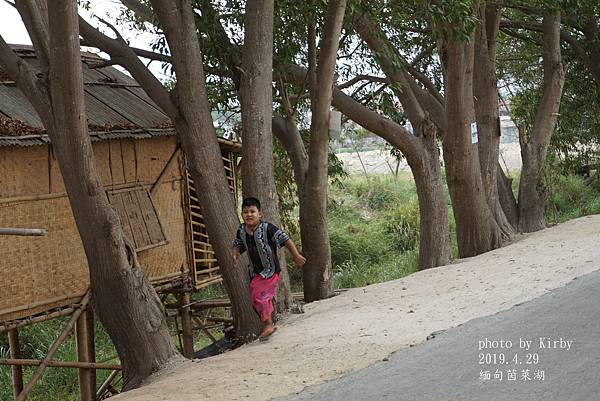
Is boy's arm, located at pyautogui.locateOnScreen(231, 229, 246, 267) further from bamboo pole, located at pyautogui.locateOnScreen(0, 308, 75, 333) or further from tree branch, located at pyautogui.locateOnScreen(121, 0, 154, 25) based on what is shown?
tree branch, located at pyautogui.locateOnScreen(121, 0, 154, 25)

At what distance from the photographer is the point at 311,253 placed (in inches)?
464

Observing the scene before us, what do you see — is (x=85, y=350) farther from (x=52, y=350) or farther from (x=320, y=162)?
(x=320, y=162)

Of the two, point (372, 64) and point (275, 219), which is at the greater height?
point (372, 64)

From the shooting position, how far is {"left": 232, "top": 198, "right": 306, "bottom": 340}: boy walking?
877 cm

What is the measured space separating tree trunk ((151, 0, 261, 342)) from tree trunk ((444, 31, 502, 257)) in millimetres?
4681

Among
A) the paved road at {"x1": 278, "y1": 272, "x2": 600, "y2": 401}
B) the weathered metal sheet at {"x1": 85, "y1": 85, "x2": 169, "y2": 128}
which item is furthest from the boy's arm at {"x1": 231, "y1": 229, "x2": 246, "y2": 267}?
the weathered metal sheet at {"x1": 85, "y1": 85, "x2": 169, "y2": 128}

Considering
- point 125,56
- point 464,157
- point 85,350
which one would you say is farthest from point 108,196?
point 464,157

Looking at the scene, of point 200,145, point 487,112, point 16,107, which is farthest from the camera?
point 487,112

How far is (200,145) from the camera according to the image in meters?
9.82

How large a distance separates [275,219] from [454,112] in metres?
4.44

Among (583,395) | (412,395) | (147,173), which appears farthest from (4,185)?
(583,395)

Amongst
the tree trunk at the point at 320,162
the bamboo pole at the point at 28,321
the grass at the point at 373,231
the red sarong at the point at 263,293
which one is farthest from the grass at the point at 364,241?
the red sarong at the point at 263,293

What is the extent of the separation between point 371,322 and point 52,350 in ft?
13.7

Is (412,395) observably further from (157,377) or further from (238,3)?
(238,3)
